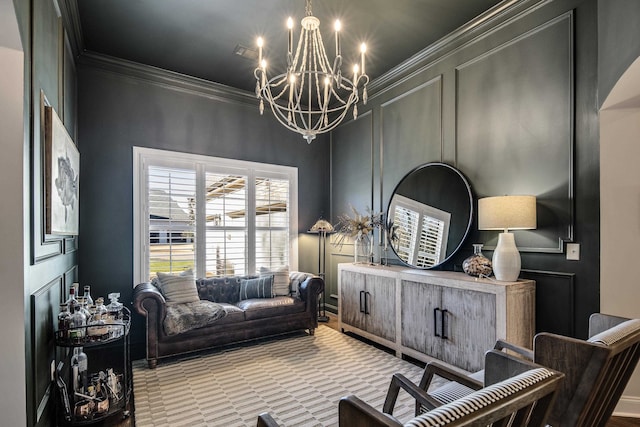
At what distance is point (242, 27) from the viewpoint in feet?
10.6

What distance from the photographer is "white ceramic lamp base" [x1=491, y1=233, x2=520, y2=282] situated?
268 centimetres

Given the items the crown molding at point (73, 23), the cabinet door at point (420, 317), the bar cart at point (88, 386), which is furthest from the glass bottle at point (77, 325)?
the cabinet door at point (420, 317)

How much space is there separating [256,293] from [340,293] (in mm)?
1049

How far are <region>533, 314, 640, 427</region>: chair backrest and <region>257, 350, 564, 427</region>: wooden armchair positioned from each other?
0.33 metres

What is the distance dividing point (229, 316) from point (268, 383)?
99cm

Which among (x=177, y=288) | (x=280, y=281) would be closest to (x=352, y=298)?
(x=280, y=281)

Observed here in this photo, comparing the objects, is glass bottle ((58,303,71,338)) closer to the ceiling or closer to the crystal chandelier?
the crystal chandelier

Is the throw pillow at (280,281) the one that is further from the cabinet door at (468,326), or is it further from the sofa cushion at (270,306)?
the cabinet door at (468,326)

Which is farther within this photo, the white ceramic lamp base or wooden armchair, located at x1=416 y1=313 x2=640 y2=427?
the white ceramic lamp base

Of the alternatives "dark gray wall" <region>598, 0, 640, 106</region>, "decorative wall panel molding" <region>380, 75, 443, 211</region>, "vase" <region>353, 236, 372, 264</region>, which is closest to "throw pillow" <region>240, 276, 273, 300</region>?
Answer: "vase" <region>353, 236, 372, 264</region>

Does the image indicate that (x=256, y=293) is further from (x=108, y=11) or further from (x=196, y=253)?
(x=108, y=11)

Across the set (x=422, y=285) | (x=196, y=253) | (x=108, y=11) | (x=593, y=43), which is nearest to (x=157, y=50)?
(x=108, y=11)

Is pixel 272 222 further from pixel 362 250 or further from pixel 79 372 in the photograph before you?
pixel 79 372

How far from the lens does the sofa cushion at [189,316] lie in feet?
10.9
